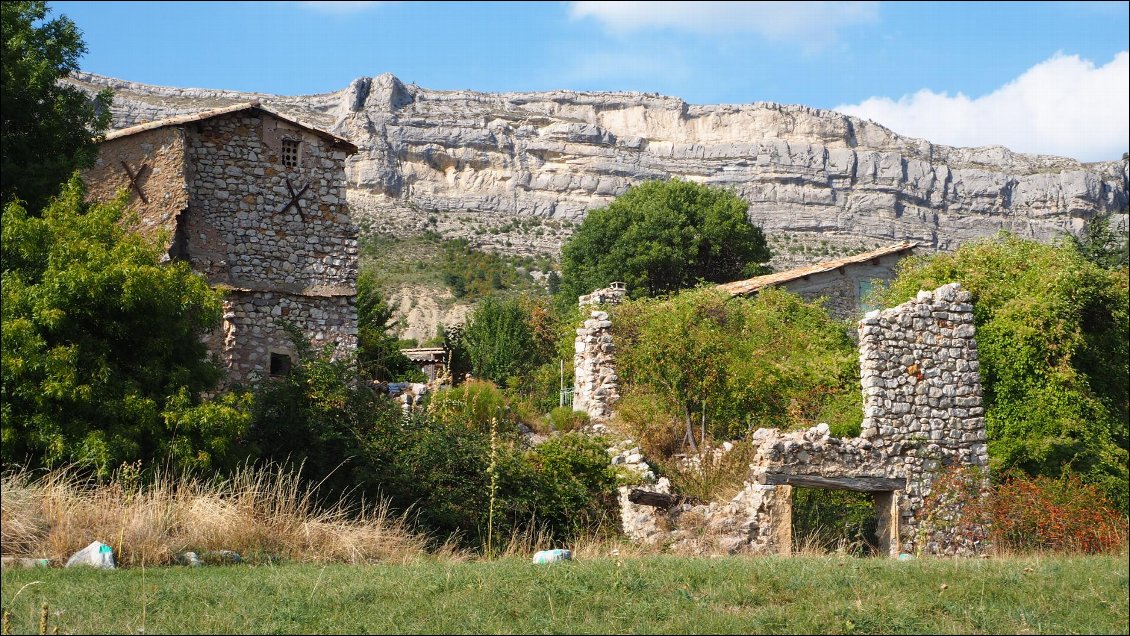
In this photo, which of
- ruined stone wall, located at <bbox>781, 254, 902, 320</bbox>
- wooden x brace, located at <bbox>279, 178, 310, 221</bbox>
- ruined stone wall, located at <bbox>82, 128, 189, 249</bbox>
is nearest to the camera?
ruined stone wall, located at <bbox>82, 128, 189, 249</bbox>

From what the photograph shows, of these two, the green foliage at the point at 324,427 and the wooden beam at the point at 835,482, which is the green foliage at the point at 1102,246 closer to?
the wooden beam at the point at 835,482

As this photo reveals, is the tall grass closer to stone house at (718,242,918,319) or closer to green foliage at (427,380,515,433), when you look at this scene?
green foliage at (427,380,515,433)

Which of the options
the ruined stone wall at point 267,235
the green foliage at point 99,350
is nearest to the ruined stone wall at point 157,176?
the ruined stone wall at point 267,235

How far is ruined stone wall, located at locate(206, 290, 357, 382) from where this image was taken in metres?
20.5

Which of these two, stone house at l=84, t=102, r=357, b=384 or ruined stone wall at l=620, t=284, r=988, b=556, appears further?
stone house at l=84, t=102, r=357, b=384

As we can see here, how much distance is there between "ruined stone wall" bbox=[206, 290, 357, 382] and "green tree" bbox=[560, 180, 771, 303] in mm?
20612

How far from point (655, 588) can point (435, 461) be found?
7.46m

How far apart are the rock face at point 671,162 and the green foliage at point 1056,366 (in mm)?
78380

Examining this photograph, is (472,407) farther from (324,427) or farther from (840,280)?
(840,280)

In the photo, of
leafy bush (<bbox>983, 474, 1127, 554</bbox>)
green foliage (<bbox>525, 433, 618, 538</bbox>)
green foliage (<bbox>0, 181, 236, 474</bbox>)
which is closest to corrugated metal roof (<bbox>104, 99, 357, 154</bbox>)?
green foliage (<bbox>0, 181, 236, 474</bbox>)

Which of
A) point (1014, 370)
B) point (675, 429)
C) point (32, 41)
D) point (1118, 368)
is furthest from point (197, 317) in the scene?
point (1118, 368)

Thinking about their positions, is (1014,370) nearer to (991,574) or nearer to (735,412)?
(735,412)

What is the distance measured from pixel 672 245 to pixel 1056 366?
81.8ft

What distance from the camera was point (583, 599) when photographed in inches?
353
